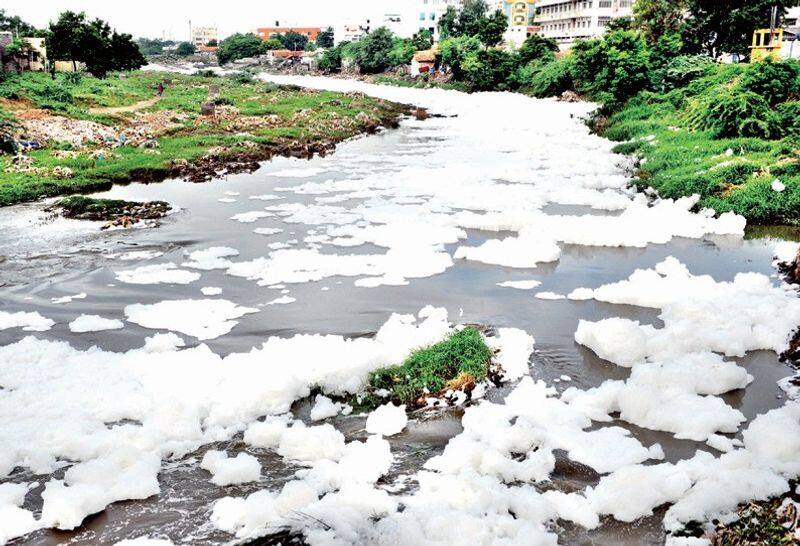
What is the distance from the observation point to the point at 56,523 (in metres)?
5.96

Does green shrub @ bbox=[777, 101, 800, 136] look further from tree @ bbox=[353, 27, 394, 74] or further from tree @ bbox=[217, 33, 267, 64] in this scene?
tree @ bbox=[217, 33, 267, 64]

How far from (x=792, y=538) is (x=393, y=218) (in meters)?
13.4

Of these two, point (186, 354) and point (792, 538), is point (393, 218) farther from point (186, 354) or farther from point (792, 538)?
point (792, 538)

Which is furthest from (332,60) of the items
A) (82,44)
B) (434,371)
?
(434,371)

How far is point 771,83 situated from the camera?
24.7 meters

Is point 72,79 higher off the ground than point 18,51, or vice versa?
point 18,51

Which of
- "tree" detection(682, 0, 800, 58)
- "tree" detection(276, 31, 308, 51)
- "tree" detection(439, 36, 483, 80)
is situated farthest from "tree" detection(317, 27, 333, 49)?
"tree" detection(682, 0, 800, 58)

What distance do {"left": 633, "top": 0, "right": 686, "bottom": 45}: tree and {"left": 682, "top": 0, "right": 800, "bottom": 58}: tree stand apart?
5.54ft

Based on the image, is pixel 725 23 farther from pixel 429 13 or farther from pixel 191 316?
pixel 429 13

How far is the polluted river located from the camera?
6.02 meters

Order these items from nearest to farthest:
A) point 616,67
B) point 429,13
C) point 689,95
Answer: point 689,95 < point 616,67 < point 429,13

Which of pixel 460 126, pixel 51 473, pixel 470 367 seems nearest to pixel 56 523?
pixel 51 473

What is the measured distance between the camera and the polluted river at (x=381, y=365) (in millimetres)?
6023

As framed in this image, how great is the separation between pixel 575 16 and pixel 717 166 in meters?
79.7
